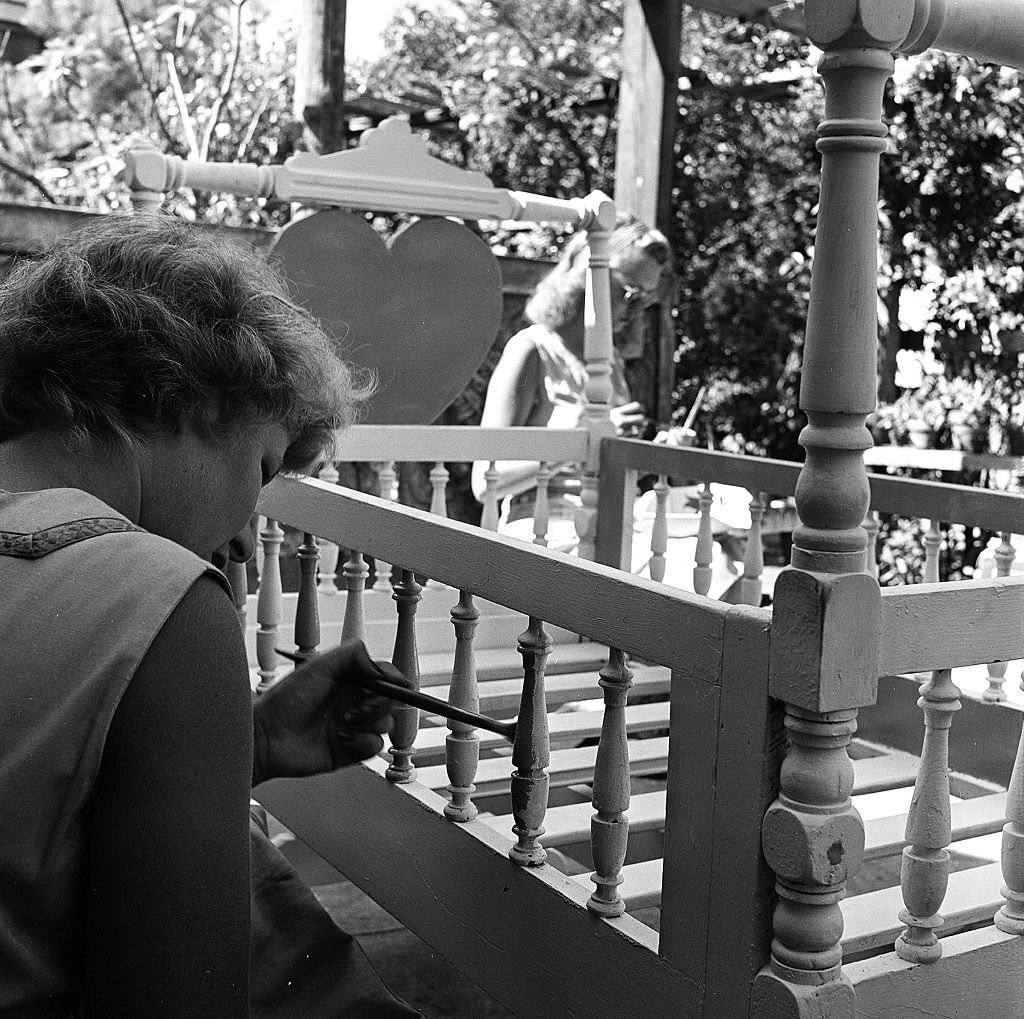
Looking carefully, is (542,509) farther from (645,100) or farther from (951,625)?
(645,100)

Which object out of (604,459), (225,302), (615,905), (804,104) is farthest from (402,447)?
(804,104)

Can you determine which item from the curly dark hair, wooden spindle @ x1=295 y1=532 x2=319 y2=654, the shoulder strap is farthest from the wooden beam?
the shoulder strap

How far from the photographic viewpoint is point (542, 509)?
3660mm

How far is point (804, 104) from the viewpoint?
8.43 metres

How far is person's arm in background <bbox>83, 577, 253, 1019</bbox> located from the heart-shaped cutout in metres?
2.55

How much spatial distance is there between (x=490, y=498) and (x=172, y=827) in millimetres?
2744

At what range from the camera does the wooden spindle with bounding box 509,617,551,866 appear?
173cm

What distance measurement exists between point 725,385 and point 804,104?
1938 millimetres

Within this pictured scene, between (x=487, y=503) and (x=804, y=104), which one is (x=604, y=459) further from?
(x=804, y=104)

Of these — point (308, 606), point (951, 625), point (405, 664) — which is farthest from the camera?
point (308, 606)

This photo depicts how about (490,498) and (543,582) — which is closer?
(543,582)

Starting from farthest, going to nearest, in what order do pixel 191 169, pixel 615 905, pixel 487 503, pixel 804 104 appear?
pixel 804 104 < pixel 487 503 < pixel 191 169 < pixel 615 905

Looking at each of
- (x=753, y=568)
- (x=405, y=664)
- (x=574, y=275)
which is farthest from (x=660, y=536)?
(x=405, y=664)

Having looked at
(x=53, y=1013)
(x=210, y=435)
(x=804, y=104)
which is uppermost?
(x=804, y=104)
